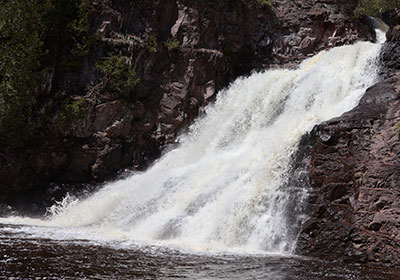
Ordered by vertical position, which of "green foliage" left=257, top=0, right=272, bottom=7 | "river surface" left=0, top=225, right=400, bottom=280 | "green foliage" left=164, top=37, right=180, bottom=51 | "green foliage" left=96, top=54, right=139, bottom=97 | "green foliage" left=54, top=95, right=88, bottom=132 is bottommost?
"river surface" left=0, top=225, right=400, bottom=280

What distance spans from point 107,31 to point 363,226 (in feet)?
45.6

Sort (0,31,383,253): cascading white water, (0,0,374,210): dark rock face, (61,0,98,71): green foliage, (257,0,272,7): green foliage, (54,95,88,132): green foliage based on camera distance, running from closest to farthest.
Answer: (0,31,383,253): cascading white water < (54,95,88,132): green foliage < (0,0,374,210): dark rock face < (61,0,98,71): green foliage < (257,0,272,7): green foliage

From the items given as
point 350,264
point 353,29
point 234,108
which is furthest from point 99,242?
point 353,29

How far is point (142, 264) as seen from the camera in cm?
671

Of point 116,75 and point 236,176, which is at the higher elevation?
point 116,75

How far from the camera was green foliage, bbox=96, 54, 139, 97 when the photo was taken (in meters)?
17.4

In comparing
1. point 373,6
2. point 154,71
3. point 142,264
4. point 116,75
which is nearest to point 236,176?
point 142,264

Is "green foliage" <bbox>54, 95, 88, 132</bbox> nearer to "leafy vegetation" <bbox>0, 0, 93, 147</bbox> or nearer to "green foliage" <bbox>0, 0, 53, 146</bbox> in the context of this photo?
"leafy vegetation" <bbox>0, 0, 93, 147</bbox>

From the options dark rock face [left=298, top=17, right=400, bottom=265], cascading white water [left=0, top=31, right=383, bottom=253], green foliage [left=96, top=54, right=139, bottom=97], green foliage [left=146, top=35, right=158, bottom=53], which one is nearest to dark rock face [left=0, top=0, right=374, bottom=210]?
green foliage [left=146, top=35, right=158, bottom=53]

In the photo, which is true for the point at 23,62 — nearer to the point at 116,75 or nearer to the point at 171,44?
the point at 116,75

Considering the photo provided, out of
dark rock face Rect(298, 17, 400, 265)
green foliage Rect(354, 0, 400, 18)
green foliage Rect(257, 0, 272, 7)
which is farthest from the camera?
green foliage Rect(257, 0, 272, 7)

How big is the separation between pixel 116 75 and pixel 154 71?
205cm

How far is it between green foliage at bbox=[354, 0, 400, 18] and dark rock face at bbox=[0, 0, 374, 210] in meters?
0.72

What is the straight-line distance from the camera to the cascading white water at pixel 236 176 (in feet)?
33.9
